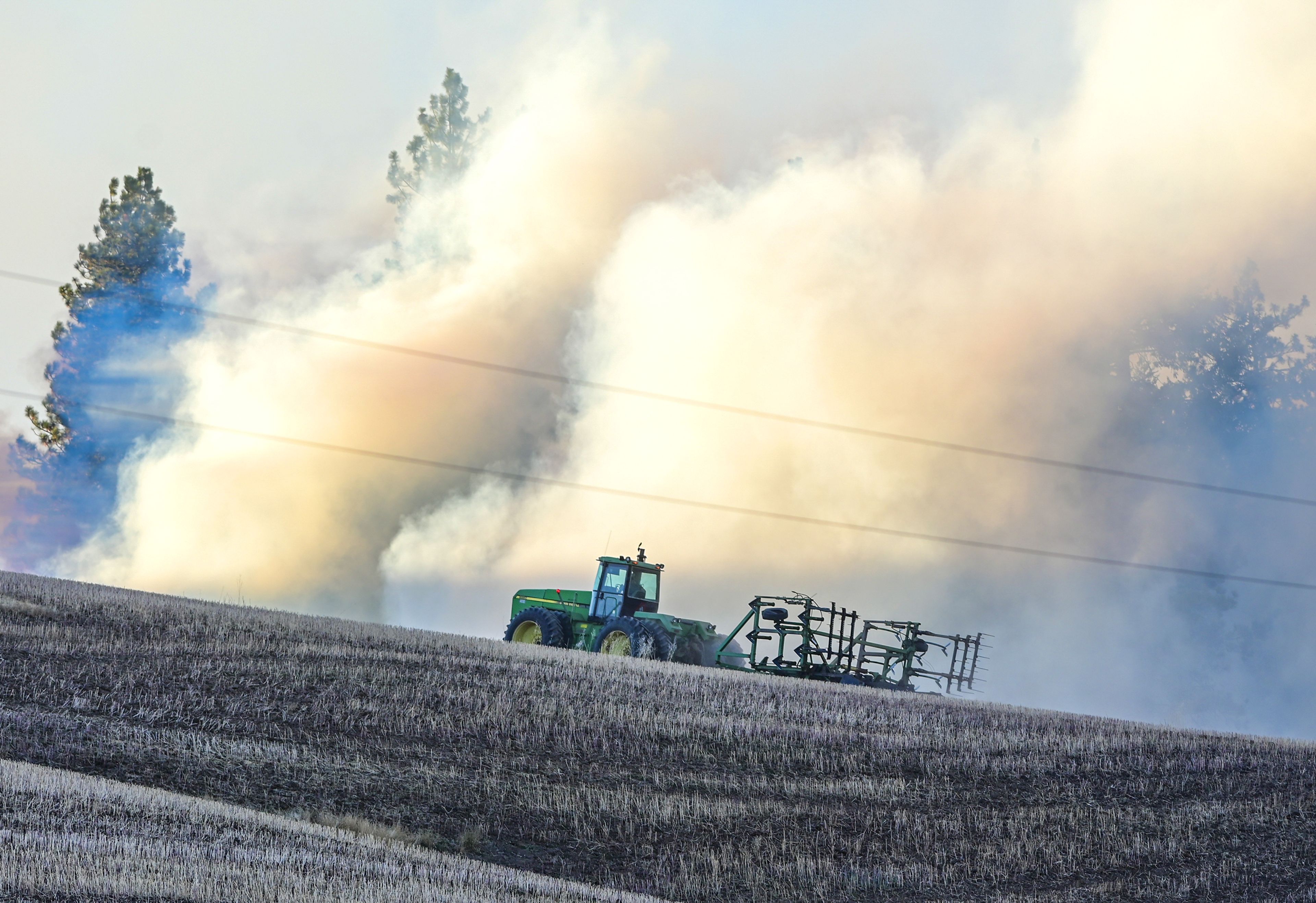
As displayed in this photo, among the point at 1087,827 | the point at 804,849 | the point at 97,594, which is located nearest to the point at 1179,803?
the point at 1087,827

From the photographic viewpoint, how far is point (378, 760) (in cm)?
1970

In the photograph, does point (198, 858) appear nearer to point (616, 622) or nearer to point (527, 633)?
point (616, 622)

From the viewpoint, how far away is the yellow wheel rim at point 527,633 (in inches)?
1454

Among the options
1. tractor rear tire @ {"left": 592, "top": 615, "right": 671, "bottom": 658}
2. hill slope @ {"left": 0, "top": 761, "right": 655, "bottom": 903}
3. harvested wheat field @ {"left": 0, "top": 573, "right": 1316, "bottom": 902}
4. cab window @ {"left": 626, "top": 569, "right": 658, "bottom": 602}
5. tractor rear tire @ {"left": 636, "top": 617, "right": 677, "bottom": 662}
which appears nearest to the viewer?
hill slope @ {"left": 0, "top": 761, "right": 655, "bottom": 903}

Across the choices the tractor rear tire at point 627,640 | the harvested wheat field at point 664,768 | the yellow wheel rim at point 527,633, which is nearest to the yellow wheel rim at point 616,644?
the tractor rear tire at point 627,640

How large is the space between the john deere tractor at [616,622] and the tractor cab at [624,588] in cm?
1

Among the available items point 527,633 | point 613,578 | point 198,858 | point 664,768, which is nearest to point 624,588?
point 613,578

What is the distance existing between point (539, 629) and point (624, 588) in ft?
12.5

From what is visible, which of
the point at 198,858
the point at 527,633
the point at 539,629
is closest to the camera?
the point at 198,858

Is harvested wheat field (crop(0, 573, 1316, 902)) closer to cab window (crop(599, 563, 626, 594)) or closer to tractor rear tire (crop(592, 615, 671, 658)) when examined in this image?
tractor rear tire (crop(592, 615, 671, 658))

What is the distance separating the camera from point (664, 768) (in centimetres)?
2098

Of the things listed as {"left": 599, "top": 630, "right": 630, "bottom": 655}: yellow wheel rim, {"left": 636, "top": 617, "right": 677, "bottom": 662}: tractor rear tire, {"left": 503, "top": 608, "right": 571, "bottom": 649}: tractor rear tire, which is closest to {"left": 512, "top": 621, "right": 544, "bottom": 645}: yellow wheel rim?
{"left": 503, "top": 608, "right": 571, "bottom": 649}: tractor rear tire

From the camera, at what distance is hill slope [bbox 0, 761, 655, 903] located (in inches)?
409

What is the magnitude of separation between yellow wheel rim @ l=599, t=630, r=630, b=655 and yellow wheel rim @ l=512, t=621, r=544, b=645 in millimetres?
3414
